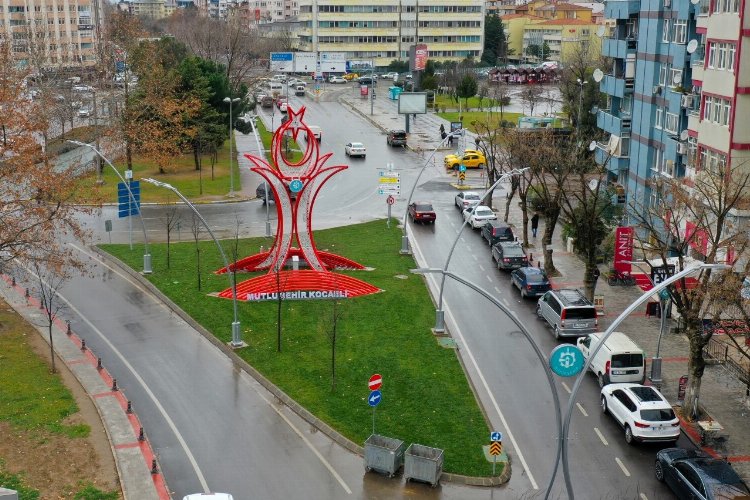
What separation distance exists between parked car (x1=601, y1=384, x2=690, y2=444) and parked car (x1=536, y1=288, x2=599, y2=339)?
7.51 meters

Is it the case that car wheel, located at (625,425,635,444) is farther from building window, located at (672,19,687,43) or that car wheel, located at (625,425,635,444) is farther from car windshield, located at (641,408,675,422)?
building window, located at (672,19,687,43)

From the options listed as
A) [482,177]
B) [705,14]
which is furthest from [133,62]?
[705,14]

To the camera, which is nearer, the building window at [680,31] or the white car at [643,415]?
the white car at [643,415]

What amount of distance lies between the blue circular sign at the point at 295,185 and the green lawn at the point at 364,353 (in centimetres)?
511

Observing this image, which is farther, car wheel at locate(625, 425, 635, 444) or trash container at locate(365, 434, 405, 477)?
car wheel at locate(625, 425, 635, 444)

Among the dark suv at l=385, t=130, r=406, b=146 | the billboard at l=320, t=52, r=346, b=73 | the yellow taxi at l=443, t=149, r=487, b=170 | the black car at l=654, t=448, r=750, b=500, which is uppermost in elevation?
the billboard at l=320, t=52, r=346, b=73

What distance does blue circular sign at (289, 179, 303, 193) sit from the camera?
4228 centimetres

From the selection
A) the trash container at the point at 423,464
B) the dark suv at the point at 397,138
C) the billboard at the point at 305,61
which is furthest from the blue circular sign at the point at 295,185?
the billboard at the point at 305,61

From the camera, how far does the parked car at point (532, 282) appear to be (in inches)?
1684

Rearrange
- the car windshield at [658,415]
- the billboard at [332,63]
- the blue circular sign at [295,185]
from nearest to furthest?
the car windshield at [658,415]
the blue circular sign at [295,185]
the billboard at [332,63]

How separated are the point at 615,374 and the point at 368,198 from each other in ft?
115

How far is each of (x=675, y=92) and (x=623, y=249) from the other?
39.0ft

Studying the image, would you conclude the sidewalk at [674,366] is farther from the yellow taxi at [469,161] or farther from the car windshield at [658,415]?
the yellow taxi at [469,161]

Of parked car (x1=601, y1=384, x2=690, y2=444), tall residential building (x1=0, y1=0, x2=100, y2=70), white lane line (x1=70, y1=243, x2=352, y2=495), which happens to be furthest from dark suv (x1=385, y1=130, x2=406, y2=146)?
tall residential building (x1=0, y1=0, x2=100, y2=70)
